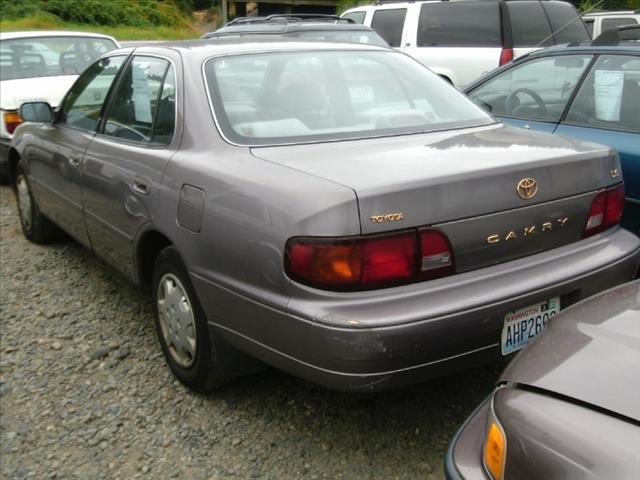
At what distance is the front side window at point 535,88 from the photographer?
4332 millimetres

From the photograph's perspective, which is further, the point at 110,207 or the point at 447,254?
the point at 110,207

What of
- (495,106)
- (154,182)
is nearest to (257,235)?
(154,182)

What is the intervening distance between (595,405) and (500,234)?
111 cm

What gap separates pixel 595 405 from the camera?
1.57m

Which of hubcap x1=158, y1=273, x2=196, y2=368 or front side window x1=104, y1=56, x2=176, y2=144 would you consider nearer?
hubcap x1=158, y1=273, x2=196, y2=368

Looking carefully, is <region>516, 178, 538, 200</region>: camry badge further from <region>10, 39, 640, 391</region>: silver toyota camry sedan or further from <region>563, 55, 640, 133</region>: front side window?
<region>563, 55, 640, 133</region>: front side window

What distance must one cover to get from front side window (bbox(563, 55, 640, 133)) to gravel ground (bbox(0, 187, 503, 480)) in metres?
1.65

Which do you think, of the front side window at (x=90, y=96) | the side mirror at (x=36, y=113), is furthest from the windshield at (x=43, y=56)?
the front side window at (x=90, y=96)

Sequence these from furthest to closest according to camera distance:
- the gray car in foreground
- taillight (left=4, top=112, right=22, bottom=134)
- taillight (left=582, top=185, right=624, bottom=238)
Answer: taillight (left=4, top=112, right=22, bottom=134) → taillight (left=582, top=185, right=624, bottom=238) → the gray car in foreground

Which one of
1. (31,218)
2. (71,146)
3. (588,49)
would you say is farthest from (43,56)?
(588,49)

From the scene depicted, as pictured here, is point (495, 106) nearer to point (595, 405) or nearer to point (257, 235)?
point (257, 235)

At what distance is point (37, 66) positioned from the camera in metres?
7.70

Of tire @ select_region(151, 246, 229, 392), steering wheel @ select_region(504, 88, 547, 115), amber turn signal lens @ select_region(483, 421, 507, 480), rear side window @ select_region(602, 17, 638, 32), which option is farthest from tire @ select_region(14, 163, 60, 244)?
rear side window @ select_region(602, 17, 638, 32)

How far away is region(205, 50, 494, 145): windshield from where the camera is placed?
121 inches
